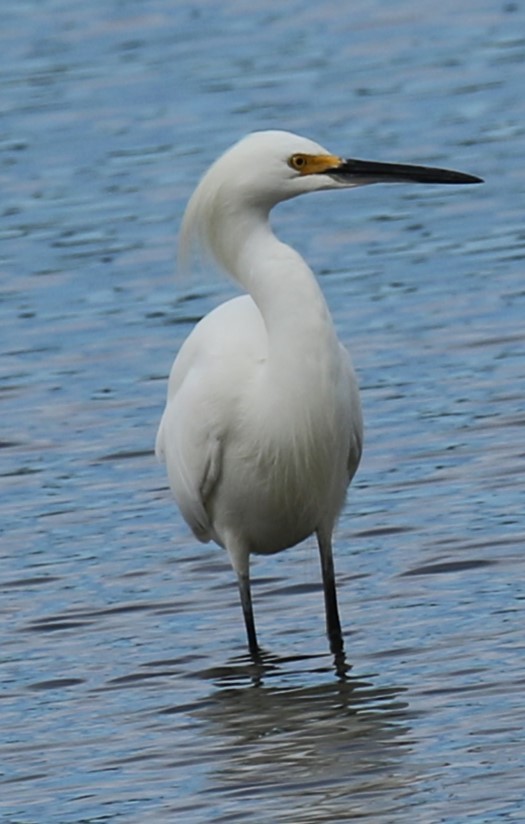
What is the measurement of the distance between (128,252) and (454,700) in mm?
7437

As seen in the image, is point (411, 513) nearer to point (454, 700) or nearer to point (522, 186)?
point (454, 700)

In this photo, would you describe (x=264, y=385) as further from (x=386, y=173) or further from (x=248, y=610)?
(x=248, y=610)

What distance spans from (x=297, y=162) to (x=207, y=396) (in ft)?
2.87

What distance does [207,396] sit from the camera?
783 cm

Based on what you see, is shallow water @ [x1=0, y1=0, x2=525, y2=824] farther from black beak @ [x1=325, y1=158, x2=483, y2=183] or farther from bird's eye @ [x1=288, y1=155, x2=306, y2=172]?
bird's eye @ [x1=288, y1=155, x2=306, y2=172]

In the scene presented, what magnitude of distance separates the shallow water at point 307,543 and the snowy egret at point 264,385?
1.55ft

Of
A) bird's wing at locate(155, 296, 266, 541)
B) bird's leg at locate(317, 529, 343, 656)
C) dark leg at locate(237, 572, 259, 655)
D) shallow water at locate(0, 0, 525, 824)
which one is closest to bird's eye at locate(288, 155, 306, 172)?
bird's wing at locate(155, 296, 266, 541)

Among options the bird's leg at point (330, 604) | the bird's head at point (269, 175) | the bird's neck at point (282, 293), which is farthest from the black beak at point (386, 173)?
the bird's leg at point (330, 604)

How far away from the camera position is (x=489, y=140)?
16016mm

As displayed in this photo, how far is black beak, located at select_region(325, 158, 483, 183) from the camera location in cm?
752

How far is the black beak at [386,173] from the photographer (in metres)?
7.52

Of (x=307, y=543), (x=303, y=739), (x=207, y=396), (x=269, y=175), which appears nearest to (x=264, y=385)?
(x=207, y=396)

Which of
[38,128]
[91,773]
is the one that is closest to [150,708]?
[91,773]

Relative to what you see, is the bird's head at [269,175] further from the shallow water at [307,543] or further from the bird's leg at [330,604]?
the shallow water at [307,543]
